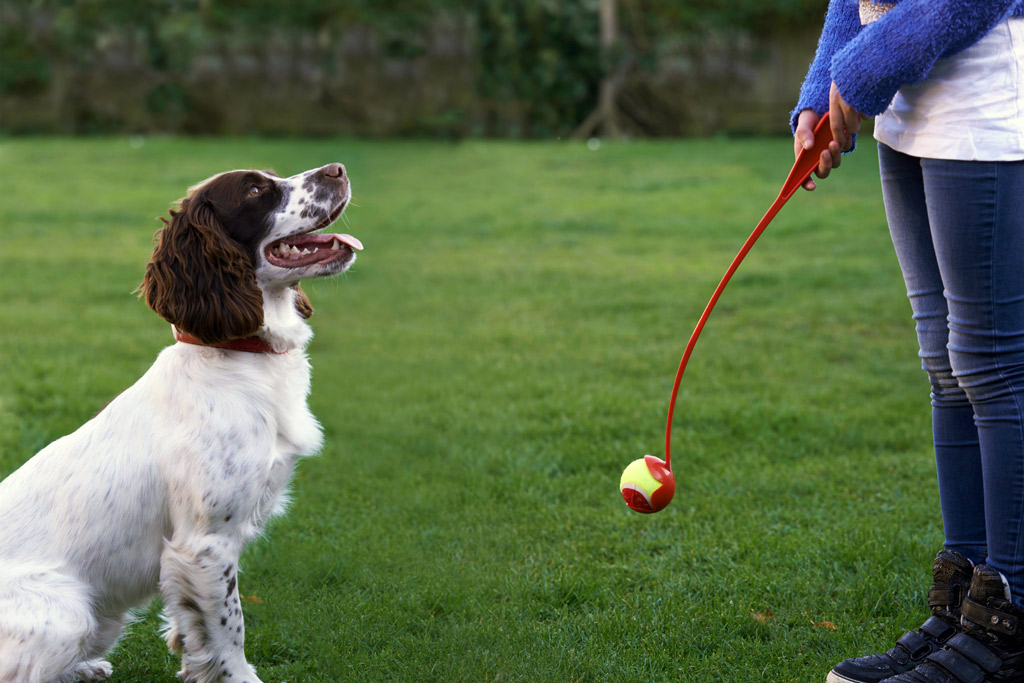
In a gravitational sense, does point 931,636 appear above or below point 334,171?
below

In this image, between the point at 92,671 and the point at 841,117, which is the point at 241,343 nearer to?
the point at 92,671

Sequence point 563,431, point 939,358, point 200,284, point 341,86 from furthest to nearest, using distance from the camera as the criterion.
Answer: point 341,86 < point 563,431 < point 200,284 < point 939,358

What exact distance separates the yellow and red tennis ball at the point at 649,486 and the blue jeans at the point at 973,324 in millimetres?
757

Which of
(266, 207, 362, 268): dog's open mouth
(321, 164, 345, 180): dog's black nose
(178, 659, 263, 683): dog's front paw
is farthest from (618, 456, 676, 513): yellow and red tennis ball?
(321, 164, 345, 180): dog's black nose

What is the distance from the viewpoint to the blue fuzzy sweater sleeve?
2195 mm

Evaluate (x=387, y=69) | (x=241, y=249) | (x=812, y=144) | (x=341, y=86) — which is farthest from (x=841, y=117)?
(x=341, y=86)

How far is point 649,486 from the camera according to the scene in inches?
117

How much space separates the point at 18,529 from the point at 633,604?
175 centimetres

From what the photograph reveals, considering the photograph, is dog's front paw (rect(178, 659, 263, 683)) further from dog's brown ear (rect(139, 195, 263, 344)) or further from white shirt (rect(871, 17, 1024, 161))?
white shirt (rect(871, 17, 1024, 161))

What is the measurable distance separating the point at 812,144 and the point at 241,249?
5.19 ft

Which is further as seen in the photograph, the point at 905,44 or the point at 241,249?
the point at 241,249

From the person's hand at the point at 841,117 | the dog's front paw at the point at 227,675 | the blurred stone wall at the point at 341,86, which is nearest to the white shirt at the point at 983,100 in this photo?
the person's hand at the point at 841,117

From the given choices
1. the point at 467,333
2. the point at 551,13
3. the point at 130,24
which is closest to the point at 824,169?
the point at 467,333

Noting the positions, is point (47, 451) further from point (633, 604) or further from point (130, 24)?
point (130, 24)
